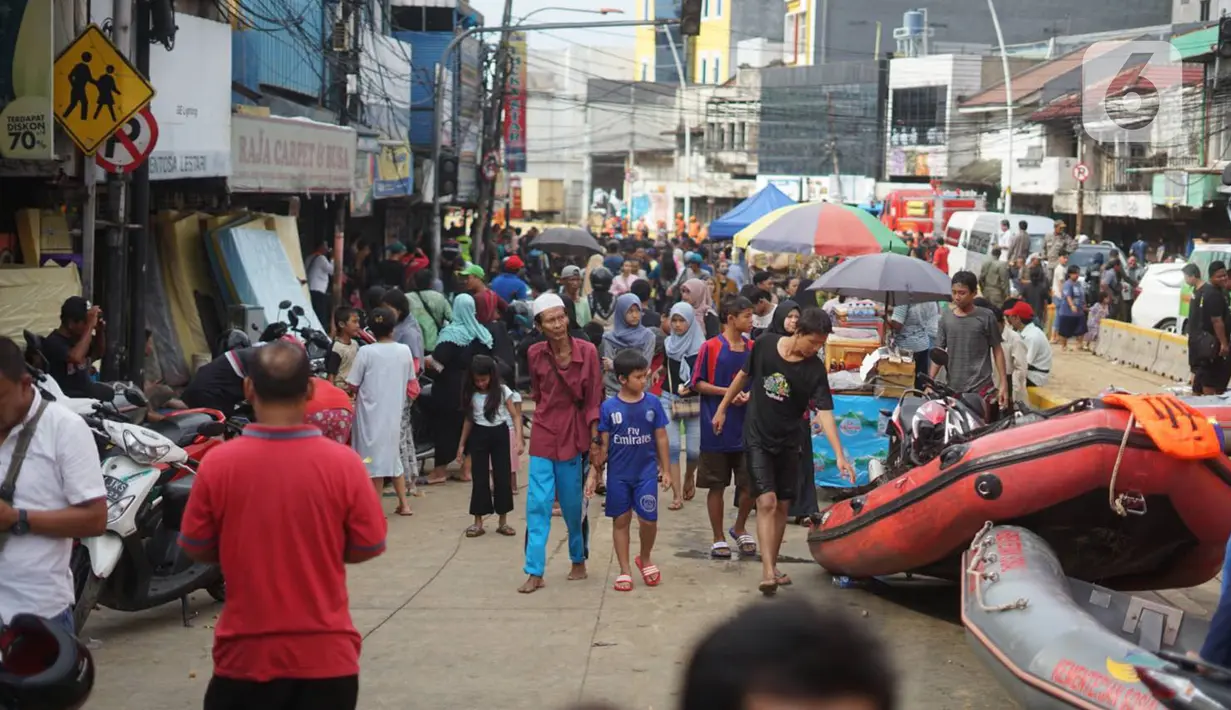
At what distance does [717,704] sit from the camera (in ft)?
5.68

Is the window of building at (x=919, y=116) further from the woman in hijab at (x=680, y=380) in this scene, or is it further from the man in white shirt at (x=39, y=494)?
the man in white shirt at (x=39, y=494)

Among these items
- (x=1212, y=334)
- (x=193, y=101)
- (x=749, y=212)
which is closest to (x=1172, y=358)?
(x=1212, y=334)

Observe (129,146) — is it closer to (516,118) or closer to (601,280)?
(601,280)

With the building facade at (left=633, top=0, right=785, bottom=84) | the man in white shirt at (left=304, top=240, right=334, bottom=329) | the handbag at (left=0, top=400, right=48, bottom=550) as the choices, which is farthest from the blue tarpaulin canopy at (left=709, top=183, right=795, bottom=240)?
the building facade at (left=633, top=0, right=785, bottom=84)

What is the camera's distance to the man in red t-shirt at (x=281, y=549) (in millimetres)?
4309

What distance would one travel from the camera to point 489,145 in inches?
1325

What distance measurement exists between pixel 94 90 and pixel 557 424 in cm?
458

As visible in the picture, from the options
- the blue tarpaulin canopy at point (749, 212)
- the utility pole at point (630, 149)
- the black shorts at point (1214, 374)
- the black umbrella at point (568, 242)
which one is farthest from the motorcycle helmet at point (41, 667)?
the utility pole at point (630, 149)

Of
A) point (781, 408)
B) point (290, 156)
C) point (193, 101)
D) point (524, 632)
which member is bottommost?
point (524, 632)

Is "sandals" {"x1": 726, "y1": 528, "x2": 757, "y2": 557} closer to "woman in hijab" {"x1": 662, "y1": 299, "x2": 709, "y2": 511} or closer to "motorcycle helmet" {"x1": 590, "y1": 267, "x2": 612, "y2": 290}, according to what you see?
"woman in hijab" {"x1": 662, "y1": 299, "x2": 709, "y2": 511}

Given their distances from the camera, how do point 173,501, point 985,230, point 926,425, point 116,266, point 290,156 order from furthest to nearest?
1. point 985,230
2. point 290,156
3. point 116,266
4. point 926,425
5. point 173,501

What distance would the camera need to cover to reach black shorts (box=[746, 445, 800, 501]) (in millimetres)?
8859

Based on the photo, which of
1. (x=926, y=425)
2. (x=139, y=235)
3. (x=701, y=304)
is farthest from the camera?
(x=701, y=304)

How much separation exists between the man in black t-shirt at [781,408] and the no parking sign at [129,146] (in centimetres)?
537
